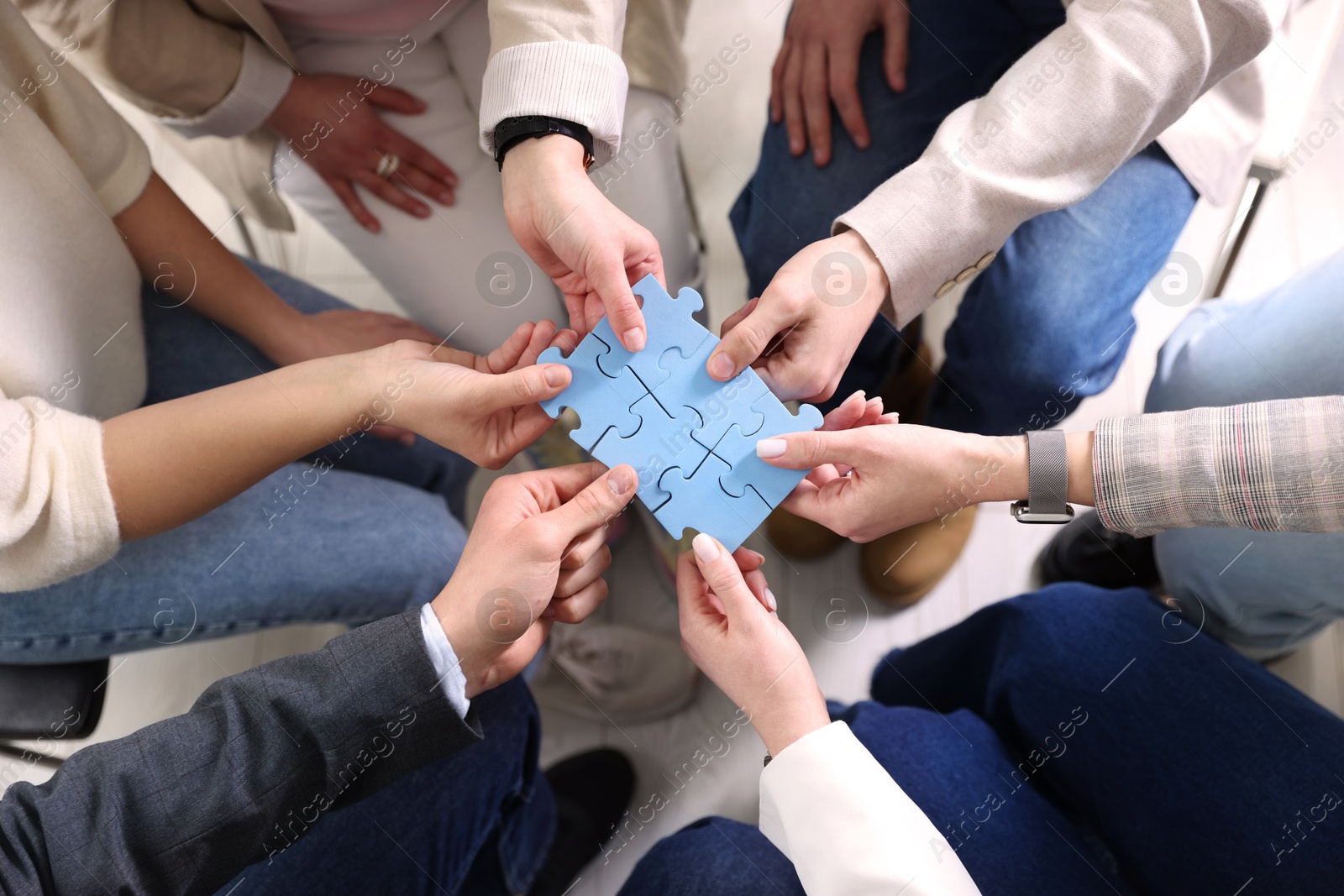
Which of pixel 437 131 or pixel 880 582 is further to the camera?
pixel 880 582

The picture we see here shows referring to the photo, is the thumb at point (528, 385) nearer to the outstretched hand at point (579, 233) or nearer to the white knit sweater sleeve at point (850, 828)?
the outstretched hand at point (579, 233)

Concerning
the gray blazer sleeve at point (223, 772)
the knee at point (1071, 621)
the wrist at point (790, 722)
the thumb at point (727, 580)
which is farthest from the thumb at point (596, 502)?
the knee at point (1071, 621)

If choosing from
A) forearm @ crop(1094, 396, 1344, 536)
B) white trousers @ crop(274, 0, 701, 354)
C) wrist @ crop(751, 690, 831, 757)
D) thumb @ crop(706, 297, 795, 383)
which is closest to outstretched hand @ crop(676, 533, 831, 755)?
wrist @ crop(751, 690, 831, 757)

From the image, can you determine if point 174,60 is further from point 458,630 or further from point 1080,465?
point 1080,465

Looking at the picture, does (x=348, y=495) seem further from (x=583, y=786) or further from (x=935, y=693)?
(x=935, y=693)

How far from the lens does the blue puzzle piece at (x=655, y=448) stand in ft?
3.15

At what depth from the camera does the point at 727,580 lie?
3.08 feet

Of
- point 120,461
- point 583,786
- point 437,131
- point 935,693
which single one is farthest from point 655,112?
point 583,786

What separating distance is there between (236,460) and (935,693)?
1201 mm

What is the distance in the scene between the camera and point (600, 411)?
970mm

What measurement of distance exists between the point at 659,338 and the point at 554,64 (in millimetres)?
415

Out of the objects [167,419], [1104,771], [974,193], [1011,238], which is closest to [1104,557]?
[1104,771]

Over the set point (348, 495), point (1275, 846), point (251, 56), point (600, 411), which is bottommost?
point (1275, 846)

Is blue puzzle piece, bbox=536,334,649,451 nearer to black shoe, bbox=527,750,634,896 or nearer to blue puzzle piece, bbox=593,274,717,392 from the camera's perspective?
blue puzzle piece, bbox=593,274,717,392
